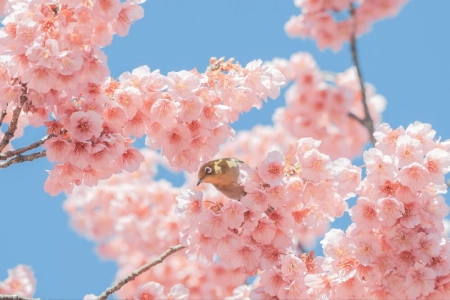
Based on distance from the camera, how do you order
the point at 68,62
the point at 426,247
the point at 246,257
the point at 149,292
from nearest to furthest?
1. the point at 68,62
2. the point at 426,247
3. the point at 246,257
4. the point at 149,292

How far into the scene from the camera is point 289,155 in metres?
3.24

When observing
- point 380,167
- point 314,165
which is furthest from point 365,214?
point 314,165

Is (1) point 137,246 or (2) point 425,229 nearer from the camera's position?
(2) point 425,229

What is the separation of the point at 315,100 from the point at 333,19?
1514 millimetres

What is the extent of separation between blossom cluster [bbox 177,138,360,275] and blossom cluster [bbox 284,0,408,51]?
3.90 m

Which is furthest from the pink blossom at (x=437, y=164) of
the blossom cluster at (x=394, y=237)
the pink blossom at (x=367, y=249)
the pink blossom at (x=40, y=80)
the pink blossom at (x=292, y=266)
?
the pink blossom at (x=40, y=80)

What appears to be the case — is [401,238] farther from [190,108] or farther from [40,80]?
[40,80]

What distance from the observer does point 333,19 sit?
6.86m

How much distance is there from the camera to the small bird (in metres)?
3.32

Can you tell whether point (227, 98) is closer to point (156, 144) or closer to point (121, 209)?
point (156, 144)

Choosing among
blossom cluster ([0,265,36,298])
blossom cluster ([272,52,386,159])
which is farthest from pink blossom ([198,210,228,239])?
blossom cluster ([272,52,386,159])

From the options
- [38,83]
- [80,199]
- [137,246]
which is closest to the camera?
[38,83]

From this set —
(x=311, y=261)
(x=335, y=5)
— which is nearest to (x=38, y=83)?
(x=311, y=261)

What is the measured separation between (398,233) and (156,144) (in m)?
1.33
